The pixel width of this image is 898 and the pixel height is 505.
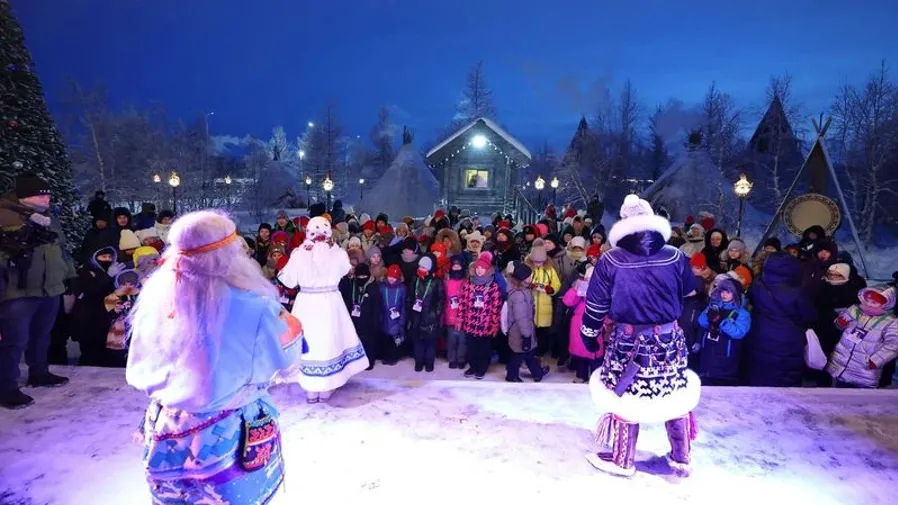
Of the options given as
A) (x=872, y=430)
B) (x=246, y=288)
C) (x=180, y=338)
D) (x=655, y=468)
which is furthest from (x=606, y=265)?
(x=872, y=430)

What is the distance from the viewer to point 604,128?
3959cm

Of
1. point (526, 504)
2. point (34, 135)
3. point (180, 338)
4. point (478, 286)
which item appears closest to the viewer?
point (180, 338)

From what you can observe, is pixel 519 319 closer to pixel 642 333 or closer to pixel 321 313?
pixel 321 313

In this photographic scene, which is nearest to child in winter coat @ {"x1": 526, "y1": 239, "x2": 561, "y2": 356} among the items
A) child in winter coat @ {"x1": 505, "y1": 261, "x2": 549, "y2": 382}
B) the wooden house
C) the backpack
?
child in winter coat @ {"x1": 505, "y1": 261, "x2": 549, "y2": 382}

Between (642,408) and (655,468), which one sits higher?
(642,408)

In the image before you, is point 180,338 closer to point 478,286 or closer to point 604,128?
point 478,286

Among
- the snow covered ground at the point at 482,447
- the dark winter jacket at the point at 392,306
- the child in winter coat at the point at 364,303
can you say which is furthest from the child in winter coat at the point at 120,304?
the dark winter jacket at the point at 392,306

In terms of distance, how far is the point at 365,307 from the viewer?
6766mm

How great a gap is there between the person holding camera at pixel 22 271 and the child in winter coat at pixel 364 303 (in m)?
3.10

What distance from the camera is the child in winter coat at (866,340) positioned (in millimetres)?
5270

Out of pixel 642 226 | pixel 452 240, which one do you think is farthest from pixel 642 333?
pixel 452 240

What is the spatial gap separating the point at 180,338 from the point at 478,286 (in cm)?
450

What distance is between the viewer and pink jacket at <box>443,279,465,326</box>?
6742 millimetres

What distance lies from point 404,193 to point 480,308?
20.5 m
